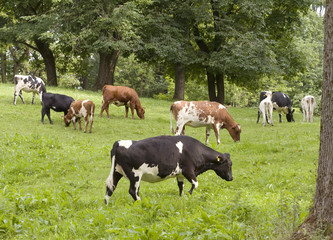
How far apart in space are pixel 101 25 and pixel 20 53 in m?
26.3

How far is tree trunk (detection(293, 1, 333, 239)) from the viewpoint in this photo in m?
5.01

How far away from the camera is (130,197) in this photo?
28.0 ft

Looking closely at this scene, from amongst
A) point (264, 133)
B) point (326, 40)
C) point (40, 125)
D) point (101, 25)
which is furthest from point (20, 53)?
point (326, 40)

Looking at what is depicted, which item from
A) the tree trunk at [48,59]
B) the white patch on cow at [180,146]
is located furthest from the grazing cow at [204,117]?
the tree trunk at [48,59]

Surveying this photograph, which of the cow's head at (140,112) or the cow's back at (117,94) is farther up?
A: the cow's back at (117,94)

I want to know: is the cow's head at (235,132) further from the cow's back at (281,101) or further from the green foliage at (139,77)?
the green foliage at (139,77)

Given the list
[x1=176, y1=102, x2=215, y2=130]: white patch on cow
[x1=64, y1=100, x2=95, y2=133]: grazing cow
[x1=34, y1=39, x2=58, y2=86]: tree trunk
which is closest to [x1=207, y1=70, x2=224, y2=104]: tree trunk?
[x1=34, y1=39, x2=58, y2=86]: tree trunk

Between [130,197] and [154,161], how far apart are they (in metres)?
1.13

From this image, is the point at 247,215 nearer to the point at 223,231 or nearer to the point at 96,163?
the point at 223,231

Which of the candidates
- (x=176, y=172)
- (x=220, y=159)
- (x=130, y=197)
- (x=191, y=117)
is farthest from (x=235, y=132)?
(x=130, y=197)

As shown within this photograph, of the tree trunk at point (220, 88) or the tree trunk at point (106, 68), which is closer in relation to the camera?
the tree trunk at point (106, 68)

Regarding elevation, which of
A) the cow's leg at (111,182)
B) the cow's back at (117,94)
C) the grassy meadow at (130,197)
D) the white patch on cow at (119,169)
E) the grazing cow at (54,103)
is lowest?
the grassy meadow at (130,197)

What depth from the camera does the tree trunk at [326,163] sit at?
16.4ft

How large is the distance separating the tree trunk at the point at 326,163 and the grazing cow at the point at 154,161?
11.2 ft
